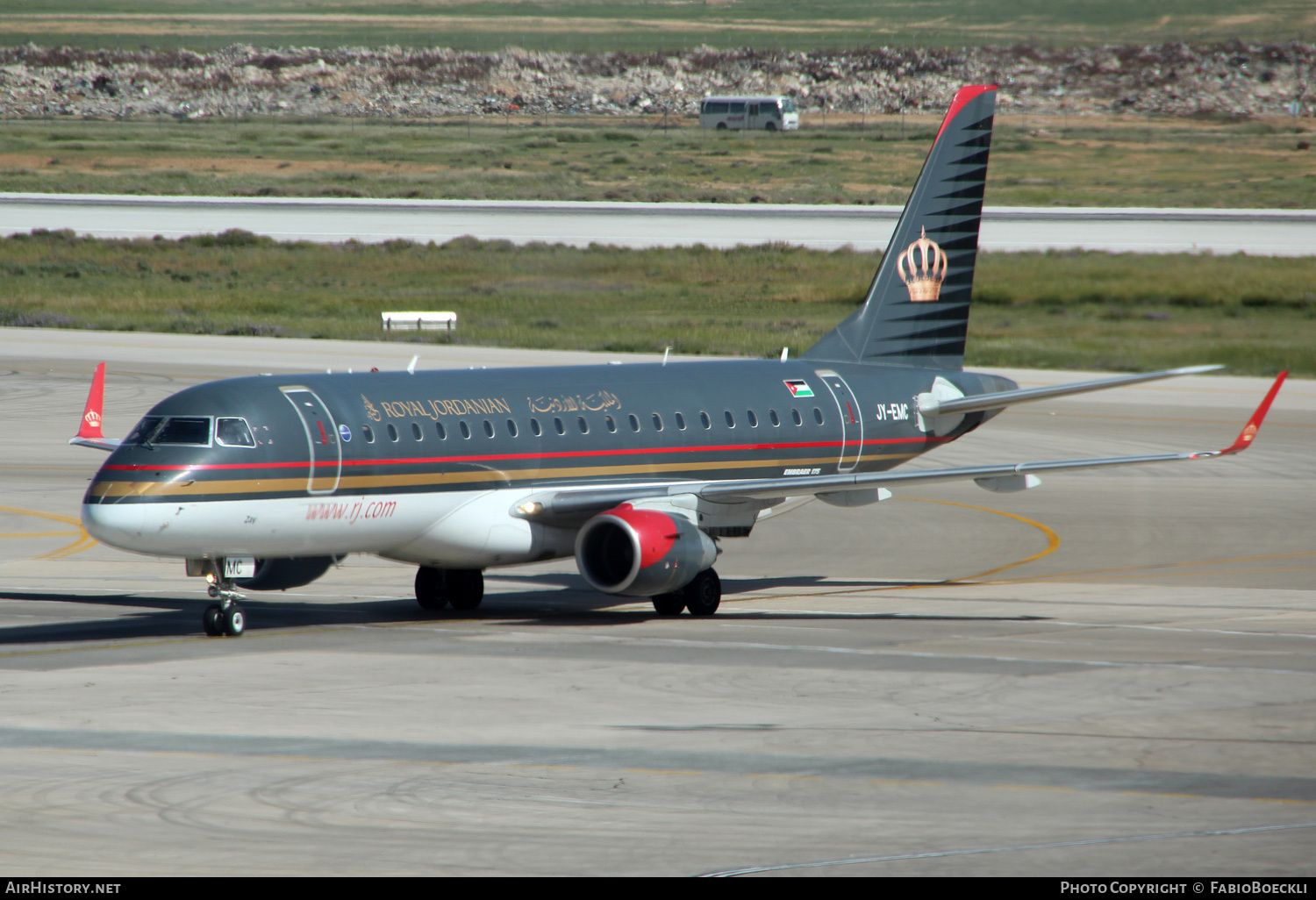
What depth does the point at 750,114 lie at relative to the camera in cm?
17925

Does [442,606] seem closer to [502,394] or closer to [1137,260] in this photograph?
[502,394]

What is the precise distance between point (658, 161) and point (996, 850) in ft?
470

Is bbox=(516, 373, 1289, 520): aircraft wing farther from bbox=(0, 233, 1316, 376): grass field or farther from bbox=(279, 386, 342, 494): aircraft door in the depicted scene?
bbox=(0, 233, 1316, 376): grass field

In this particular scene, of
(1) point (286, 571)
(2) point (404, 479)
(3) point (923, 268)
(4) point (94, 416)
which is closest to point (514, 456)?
Answer: (2) point (404, 479)

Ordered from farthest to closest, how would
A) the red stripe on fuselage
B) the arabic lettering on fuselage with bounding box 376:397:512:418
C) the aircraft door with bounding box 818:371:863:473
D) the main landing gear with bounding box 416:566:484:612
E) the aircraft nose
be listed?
the aircraft door with bounding box 818:371:863:473, the main landing gear with bounding box 416:566:484:612, the arabic lettering on fuselage with bounding box 376:397:512:418, the red stripe on fuselage, the aircraft nose

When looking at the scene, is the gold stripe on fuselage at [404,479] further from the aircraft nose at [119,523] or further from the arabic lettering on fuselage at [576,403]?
the arabic lettering on fuselage at [576,403]

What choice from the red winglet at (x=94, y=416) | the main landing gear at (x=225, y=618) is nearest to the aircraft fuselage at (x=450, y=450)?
the main landing gear at (x=225, y=618)

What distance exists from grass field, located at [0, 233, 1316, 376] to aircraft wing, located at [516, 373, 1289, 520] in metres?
42.6

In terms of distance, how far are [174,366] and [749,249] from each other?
4574 cm

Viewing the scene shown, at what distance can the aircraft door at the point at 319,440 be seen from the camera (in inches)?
1117

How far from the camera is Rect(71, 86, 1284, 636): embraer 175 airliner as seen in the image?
2761cm

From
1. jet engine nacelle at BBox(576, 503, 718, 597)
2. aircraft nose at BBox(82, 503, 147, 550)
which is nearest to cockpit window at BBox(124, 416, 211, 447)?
aircraft nose at BBox(82, 503, 147, 550)

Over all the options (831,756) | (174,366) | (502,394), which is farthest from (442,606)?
(174,366)

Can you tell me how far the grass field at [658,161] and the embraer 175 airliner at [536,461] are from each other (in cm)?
9712
